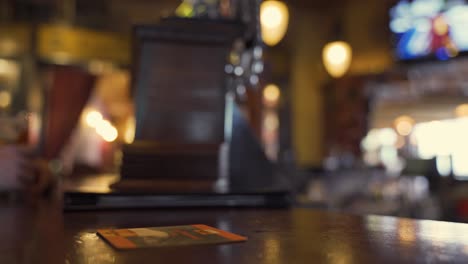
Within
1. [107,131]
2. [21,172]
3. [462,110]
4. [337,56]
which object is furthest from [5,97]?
[462,110]

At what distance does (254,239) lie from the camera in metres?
0.65

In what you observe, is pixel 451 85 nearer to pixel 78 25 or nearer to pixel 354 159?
pixel 354 159

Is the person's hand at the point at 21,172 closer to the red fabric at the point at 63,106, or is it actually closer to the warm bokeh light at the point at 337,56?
the red fabric at the point at 63,106

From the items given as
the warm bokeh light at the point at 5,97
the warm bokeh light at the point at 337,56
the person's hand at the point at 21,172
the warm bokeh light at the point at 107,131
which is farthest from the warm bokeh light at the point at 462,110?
the person's hand at the point at 21,172

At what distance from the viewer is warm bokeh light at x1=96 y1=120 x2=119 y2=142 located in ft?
14.6

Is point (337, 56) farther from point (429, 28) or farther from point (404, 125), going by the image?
point (404, 125)

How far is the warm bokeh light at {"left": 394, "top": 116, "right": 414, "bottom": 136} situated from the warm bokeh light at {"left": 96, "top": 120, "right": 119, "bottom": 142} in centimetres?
585

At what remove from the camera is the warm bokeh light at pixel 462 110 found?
7.06 metres

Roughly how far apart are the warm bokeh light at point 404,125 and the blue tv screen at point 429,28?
391 cm

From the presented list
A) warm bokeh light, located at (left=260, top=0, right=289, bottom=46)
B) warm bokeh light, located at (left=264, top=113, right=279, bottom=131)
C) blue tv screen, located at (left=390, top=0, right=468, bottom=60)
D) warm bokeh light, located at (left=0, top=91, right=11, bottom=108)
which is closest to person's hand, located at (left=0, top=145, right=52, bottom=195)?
warm bokeh light, located at (left=260, top=0, right=289, bottom=46)

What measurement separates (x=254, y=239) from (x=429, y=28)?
4.60 metres

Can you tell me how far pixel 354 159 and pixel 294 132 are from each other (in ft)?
3.45

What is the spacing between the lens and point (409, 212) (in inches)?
176

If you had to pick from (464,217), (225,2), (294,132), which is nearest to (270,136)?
(294,132)
